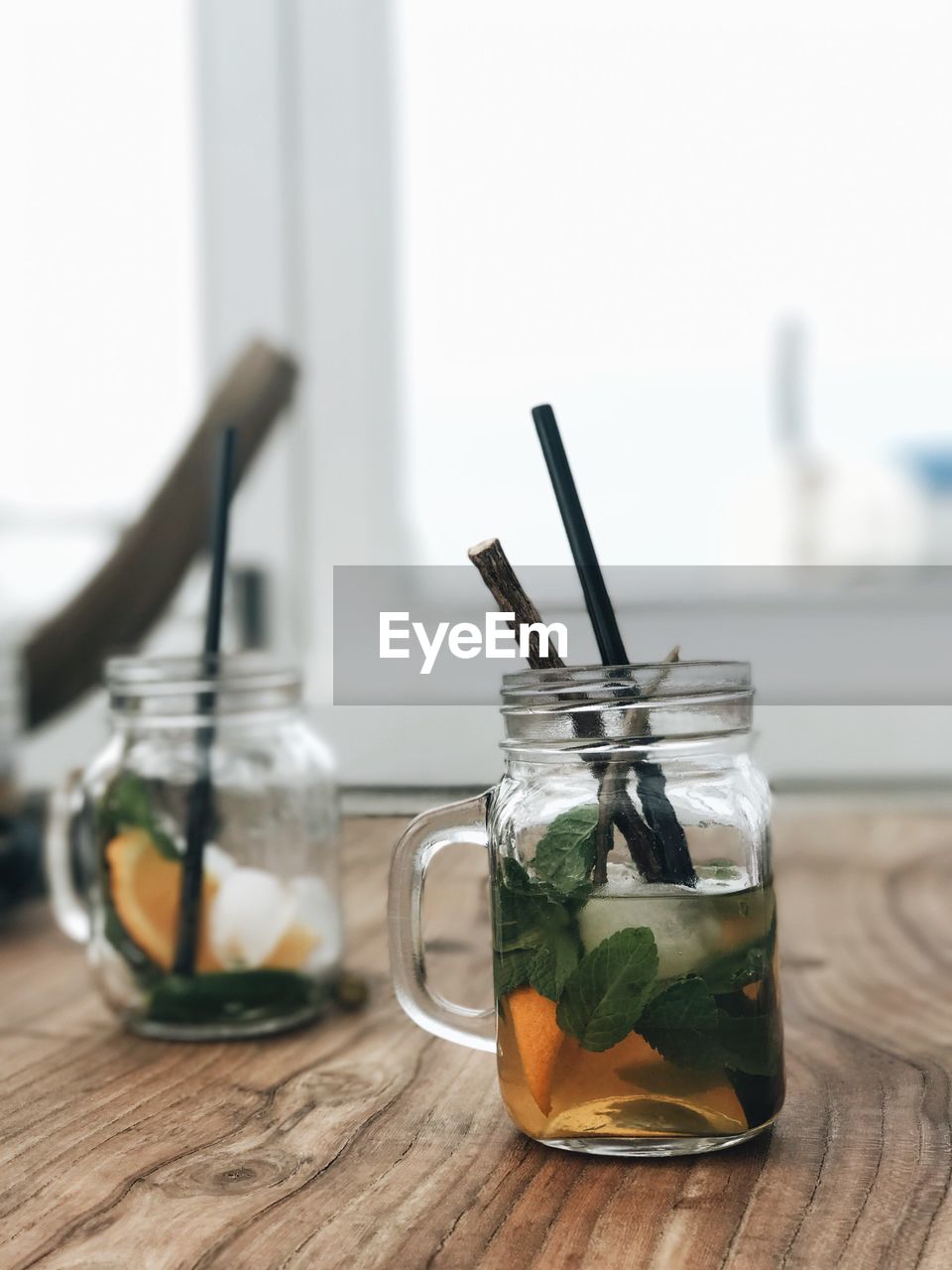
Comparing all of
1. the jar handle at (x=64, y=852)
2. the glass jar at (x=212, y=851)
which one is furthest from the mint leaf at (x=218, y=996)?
the jar handle at (x=64, y=852)

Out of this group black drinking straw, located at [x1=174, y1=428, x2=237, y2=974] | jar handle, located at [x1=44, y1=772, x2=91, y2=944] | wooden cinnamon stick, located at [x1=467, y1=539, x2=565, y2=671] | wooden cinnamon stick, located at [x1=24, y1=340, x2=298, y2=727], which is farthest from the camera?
wooden cinnamon stick, located at [x1=24, y1=340, x2=298, y2=727]

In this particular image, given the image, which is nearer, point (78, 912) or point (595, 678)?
point (595, 678)

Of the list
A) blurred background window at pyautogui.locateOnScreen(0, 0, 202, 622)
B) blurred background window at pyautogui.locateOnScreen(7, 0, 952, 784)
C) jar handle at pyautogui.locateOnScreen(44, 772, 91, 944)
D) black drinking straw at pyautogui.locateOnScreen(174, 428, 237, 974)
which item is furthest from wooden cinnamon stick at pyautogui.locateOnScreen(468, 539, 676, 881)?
blurred background window at pyautogui.locateOnScreen(0, 0, 202, 622)

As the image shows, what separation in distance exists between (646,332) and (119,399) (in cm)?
67

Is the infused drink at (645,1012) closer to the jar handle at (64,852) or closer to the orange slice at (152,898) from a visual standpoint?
the orange slice at (152,898)

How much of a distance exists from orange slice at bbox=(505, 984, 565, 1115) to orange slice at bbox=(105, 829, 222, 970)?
0.23 metres

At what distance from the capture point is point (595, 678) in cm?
56

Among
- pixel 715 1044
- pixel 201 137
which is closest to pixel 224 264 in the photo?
pixel 201 137

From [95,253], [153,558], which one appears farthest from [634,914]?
[95,253]

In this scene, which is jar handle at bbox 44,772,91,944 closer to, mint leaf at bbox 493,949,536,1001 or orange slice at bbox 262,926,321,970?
orange slice at bbox 262,926,321,970

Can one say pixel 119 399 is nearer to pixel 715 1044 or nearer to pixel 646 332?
pixel 646 332

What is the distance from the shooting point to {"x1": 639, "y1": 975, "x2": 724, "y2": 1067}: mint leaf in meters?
0.52

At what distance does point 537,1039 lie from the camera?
0.54 meters

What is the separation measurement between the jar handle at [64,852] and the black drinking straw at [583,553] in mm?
393
